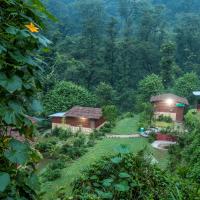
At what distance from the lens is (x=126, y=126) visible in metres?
25.3

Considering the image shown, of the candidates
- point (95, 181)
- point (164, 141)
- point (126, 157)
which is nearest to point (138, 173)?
point (126, 157)

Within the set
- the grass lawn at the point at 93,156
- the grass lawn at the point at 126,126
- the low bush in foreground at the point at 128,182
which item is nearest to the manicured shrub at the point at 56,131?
the grass lawn at the point at 126,126

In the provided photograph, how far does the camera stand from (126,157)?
105 inches

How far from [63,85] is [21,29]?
27.1m

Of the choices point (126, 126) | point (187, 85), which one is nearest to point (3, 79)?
point (126, 126)

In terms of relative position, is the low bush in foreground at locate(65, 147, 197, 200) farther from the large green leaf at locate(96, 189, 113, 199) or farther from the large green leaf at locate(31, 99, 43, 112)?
the large green leaf at locate(31, 99, 43, 112)

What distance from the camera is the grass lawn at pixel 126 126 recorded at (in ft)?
77.5

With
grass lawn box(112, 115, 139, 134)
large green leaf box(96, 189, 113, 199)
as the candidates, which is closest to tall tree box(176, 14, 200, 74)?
grass lawn box(112, 115, 139, 134)

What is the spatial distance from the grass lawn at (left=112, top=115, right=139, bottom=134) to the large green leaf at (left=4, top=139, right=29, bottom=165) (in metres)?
22.1

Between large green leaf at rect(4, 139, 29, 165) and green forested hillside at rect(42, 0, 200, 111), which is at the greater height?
green forested hillside at rect(42, 0, 200, 111)

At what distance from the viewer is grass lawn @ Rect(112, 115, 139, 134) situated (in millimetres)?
23634

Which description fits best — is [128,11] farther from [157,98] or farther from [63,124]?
[63,124]

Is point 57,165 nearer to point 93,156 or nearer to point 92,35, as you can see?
point 93,156

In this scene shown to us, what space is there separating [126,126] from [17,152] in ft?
79.2
